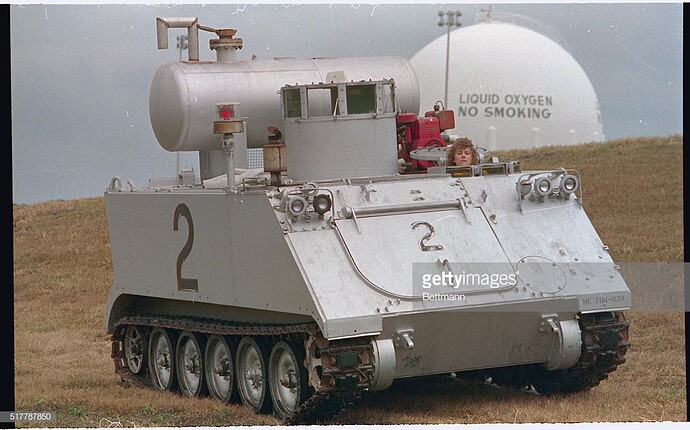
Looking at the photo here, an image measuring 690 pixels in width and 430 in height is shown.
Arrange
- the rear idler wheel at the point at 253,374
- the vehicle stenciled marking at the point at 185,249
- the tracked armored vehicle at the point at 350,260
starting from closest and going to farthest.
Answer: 1. the tracked armored vehicle at the point at 350,260
2. the rear idler wheel at the point at 253,374
3. the vehicle stenciled marking at the point at 185,249

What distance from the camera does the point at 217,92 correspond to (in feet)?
48.8

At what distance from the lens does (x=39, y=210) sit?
2802 cm

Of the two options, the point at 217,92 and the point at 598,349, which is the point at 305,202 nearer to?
the point at 598,349

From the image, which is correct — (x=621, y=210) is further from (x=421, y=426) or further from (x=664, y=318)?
(x=421, y=426)

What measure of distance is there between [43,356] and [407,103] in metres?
5.31

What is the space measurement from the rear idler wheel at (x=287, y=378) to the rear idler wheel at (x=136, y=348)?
312 centimetres

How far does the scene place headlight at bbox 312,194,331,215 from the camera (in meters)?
12.0

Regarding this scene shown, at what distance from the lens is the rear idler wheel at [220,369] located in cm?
1334

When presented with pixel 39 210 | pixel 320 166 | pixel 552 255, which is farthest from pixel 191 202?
pixel 39 210

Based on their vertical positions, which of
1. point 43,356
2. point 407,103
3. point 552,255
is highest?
point 407,103

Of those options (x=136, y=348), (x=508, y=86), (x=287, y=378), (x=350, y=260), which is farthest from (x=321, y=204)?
(x=508, y=86)

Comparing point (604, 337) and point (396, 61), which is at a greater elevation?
point (396, 61)

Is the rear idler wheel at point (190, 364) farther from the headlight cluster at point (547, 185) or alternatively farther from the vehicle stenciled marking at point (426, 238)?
the headlight cluster at point (547, 185)

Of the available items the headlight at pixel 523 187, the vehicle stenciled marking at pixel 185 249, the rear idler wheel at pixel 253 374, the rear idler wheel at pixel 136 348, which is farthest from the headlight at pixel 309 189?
the rear idler wheel at pixel 136 348
